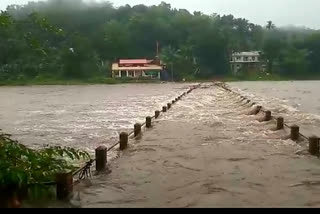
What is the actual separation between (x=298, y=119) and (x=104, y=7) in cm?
9391

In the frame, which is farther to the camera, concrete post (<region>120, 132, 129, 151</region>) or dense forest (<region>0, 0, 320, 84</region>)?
dense forest (<region>0, 0, 320, 84</region>)

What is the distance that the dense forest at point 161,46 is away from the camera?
286 feet

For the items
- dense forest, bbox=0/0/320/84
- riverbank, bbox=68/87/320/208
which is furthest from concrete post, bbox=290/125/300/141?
dense forest, bbox=0/0/320/84

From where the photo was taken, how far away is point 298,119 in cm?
2352

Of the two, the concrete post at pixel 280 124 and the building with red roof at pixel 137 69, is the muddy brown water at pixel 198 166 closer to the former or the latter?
the concrete post at pixel 280 124

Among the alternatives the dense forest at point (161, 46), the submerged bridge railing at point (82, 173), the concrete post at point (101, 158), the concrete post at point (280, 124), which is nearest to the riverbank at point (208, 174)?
the submerged bridge railing at point (82, 173)

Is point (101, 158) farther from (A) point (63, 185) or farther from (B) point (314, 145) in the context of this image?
(B) point (314, 145)

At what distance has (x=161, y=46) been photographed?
109 m

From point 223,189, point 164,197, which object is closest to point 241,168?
point 223,189

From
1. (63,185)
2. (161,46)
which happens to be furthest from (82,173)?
(161,46)

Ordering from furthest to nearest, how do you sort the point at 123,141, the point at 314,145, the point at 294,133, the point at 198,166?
the point at 294,133 < the point at 123,141 < the point at 314,145 < the point at 198,166

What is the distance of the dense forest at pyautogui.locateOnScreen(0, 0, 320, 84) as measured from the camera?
87062 millimetres

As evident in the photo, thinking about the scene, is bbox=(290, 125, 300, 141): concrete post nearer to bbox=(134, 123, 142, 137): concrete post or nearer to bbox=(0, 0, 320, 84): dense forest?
bbox=(134, 123, 142, 137): concrete post

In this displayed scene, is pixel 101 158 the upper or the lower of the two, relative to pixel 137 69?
lower
